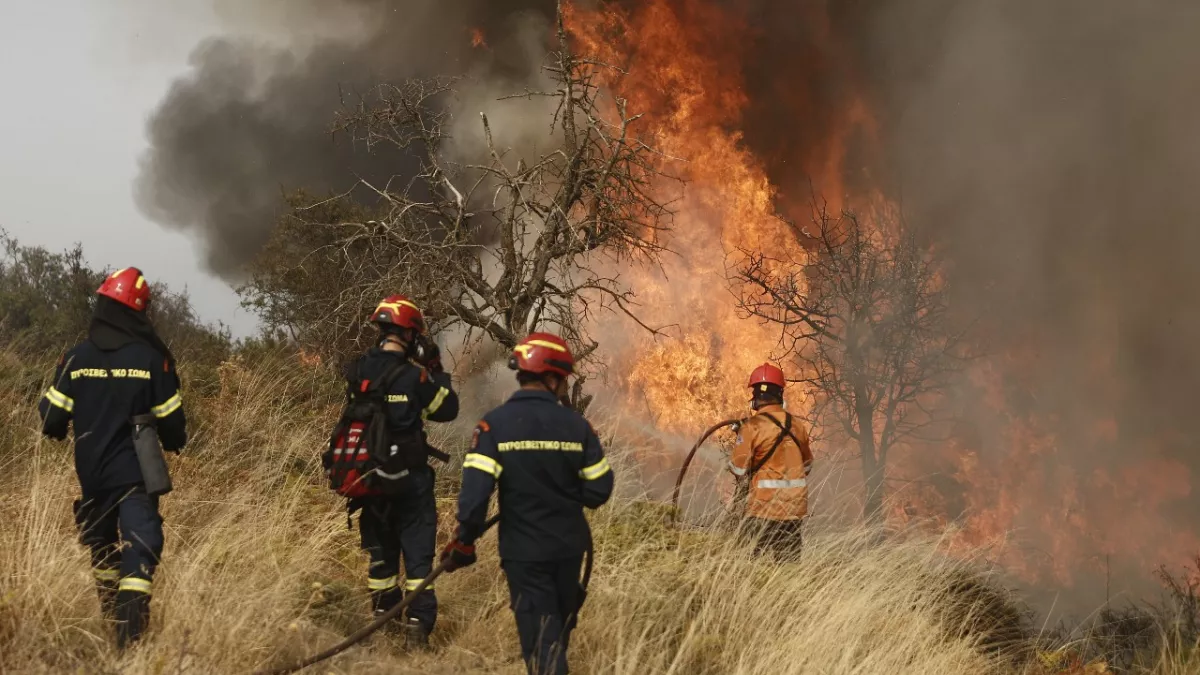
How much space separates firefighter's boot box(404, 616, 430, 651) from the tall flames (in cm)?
1667

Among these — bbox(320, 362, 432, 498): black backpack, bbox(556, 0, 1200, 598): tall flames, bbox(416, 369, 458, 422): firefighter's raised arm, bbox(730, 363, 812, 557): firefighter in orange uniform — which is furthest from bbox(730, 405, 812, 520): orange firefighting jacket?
bbox(556, 0, 1200, 598): tall flames

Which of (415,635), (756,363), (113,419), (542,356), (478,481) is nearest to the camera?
(478,481)

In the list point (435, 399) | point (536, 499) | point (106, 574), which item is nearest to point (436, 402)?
point (435, 399)

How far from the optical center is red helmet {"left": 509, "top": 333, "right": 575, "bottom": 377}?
4.05 m

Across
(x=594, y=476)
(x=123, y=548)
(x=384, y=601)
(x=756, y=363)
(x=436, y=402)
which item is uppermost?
(x=756, y=363)

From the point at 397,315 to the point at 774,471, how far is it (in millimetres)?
3370

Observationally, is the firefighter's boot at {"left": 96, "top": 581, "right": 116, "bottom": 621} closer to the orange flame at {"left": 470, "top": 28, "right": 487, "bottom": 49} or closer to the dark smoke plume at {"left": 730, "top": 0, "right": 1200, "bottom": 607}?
the orange flame at {"left": 470, "top": 28, "right": 487, "bottom": 49}

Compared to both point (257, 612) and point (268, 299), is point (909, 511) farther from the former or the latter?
point (257, 612)

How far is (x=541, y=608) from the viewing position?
13.0 feet

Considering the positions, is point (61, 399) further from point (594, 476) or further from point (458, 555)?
point (594, 476)

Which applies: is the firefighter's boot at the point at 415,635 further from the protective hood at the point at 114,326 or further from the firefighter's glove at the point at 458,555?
the protective hood at the point at 114,326

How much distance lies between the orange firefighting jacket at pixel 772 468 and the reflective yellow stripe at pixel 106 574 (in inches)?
169

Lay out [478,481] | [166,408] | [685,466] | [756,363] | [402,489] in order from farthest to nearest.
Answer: [756,363]
[685,466]
[402,489]
[166,408]
[478,481]

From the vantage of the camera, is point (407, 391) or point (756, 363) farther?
point (756, 363)
